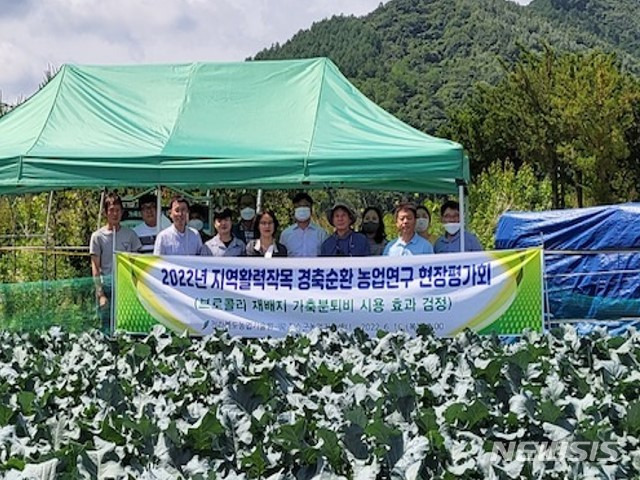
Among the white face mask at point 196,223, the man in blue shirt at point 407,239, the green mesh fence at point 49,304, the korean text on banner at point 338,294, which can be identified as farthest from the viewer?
the white face mask at point 196,223

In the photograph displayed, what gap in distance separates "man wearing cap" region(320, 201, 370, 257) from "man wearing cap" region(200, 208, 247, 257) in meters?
0.88

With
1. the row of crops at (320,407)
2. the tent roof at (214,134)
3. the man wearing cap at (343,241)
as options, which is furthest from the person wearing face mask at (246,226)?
the row of crops at (320,407)

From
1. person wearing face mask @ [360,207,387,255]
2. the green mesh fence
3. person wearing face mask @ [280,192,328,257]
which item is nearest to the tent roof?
person wearing face mask @ [280,192,328,257]

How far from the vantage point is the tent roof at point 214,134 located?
8.48 meters

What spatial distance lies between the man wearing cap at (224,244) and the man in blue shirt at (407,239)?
1.65m

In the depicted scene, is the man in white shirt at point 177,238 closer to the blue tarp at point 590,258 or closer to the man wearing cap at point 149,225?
the man wearing cap at point 149,225

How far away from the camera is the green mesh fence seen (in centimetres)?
787

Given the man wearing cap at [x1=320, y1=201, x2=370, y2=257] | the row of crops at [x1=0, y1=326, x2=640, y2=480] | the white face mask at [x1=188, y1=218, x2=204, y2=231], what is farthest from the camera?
the white face mask at [x1=188, y1=218, x2=204, y2=231]

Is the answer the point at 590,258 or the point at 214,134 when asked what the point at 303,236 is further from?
the point at 590,258

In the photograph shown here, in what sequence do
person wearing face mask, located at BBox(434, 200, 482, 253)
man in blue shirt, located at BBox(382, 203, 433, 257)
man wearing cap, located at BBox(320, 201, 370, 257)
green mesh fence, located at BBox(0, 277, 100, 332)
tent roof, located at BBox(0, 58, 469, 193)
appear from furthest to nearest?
person wearing face mask, located at BBox(434, 200, 482, 253) < man wearing cap, located at BBox(320, 201, 370, 257) < tent roof, located at BBox(0, 58, 469, 193) < man in blue shirt, located at BBox(382, 203, 433, 257) < green mesh fence, located at BBox(0, 277, 100, 332)

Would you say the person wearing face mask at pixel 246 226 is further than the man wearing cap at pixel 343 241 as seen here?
Yes

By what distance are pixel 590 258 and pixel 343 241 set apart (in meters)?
3.88

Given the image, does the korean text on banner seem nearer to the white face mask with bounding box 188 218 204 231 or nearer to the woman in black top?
the woman in black top

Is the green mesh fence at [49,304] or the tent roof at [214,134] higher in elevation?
the tent roof at [214,134]
